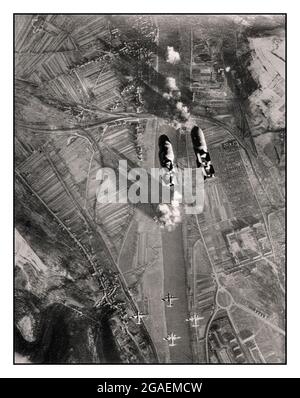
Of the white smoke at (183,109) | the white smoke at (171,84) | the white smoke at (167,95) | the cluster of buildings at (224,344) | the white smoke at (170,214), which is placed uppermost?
the white smoke at (171,84)

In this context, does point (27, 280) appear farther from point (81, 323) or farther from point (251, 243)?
point (251, 243)

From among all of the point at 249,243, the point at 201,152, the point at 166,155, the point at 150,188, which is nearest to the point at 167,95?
the point at 166,155

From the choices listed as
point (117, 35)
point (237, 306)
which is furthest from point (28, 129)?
point (237, 306)

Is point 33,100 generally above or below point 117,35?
below

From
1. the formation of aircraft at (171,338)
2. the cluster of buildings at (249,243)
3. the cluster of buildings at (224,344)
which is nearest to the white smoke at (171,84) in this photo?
the cluster of buildings at (249,243)

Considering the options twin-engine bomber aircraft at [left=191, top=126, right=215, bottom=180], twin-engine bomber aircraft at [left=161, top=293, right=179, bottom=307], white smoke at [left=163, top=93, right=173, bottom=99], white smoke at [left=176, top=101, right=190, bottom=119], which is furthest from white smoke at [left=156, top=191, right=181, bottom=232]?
white smoke at [left=163, top=93, right=173, bottom=99]

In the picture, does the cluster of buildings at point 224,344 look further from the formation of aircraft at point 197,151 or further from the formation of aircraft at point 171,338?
the formation of aircraft at point 197,151
